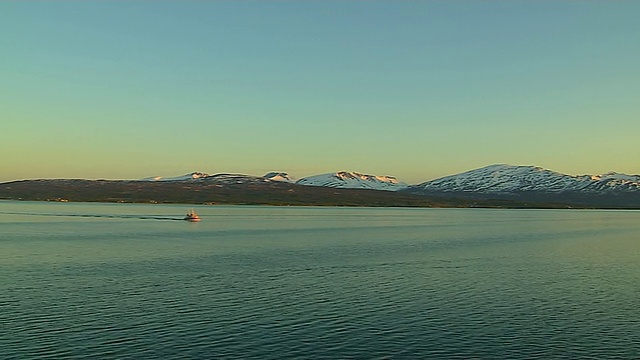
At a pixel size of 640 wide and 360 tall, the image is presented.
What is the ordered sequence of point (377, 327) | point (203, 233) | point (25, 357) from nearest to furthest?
point (25, 357) → point (377, 327) → point (203, 233)

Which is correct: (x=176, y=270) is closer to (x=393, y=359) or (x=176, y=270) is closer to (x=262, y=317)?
(x=262, y=317)

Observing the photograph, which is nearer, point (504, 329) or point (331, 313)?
point (504, 329)

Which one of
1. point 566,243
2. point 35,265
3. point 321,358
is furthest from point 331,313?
point 566,243

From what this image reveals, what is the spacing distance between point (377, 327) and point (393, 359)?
193 inches

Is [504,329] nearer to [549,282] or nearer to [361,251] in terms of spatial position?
[549,282]

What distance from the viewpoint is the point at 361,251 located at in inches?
2462

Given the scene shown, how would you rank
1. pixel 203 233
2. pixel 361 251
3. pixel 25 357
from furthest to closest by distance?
pixel 203 233 < pixel 361 251 < pixel 25 357

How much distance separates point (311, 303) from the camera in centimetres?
3309

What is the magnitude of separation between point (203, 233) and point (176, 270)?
4023 cm

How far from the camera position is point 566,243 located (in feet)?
254

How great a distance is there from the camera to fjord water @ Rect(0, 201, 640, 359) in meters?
24.5

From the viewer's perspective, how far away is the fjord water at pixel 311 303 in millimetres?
24516

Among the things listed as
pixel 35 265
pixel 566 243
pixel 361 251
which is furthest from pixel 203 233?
pixel 566 243

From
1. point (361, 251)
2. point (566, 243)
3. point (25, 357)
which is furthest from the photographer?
point (566, 243)
